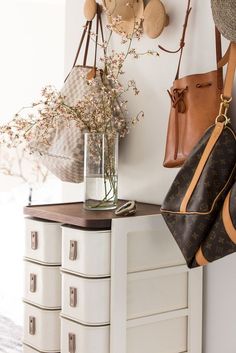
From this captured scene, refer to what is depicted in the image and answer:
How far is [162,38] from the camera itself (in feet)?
5.76

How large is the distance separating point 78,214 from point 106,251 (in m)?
0.17

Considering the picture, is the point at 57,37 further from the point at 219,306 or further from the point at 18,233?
the point at 219,306

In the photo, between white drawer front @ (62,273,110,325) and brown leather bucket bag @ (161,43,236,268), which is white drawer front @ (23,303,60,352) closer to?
white drawer front @ (62,273,110,325)

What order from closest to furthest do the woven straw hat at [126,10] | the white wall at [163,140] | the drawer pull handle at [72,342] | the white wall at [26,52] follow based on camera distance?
the drawer pull handle at [72,342] → the white wall at [163,140] → the woven straw hat at [126,10] → the white wall at [26,52]

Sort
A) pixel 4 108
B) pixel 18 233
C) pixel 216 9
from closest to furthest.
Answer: pixel 216 9 < pixel 18 233 < pixel 4 108

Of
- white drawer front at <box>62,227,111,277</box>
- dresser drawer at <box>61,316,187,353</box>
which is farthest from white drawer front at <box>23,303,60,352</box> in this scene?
white drawer front at <box>62,227,111,277</box>

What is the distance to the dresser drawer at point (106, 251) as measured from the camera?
56.1 inches

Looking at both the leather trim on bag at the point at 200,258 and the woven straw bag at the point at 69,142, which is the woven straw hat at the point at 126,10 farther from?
the leather trim on bag at the point at 200,258

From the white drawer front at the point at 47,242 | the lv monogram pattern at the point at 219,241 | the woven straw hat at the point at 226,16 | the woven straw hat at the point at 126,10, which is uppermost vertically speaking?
the woven straw hat at the point at 126,10

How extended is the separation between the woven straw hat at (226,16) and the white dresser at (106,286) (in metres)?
0.54

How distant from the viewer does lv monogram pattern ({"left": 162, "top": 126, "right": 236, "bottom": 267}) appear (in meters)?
1.27

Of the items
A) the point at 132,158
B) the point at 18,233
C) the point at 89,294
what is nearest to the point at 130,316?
the point at 89,294

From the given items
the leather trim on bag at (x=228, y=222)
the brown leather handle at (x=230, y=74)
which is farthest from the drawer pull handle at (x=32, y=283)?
the brown leather handle at (x=230, y=74)

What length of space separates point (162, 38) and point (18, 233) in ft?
6.66
